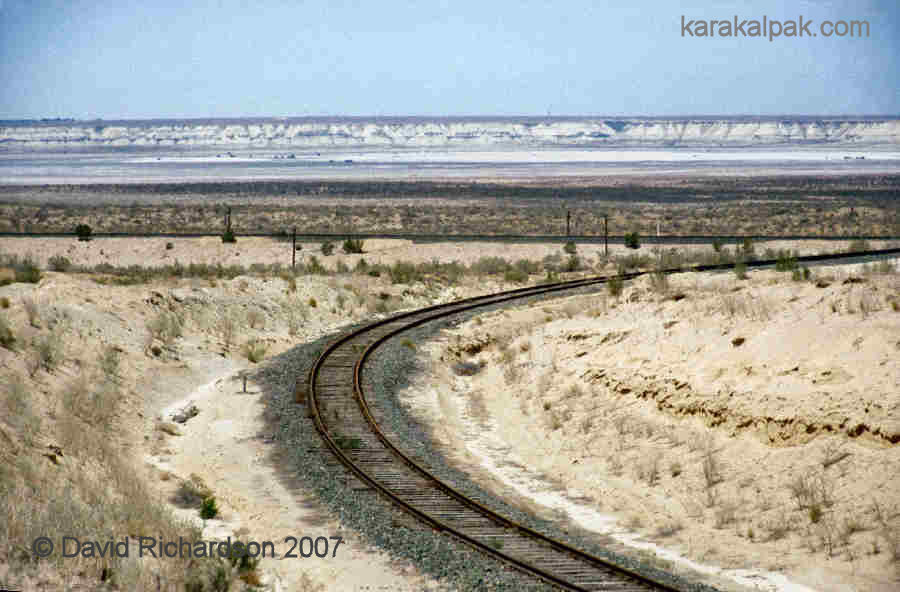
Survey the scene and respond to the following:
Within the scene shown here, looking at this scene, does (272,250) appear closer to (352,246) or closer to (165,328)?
(352,246)

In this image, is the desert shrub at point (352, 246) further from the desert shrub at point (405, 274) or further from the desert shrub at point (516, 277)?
the desert shrub at point (516, 277)

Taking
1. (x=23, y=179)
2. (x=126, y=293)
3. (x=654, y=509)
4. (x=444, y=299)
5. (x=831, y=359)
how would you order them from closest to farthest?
(x=654, y=509) < (x=831, y=359) < (x=126, y=293) < (x=444, y=299) < (x=23, y=179)

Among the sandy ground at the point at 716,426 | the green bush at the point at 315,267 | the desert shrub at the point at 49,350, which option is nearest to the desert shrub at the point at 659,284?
the sandy ground at the point at 716,426

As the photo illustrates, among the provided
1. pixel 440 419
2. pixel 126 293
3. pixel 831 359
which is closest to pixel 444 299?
pixel 126 293

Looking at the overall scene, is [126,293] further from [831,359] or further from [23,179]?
[23,179]

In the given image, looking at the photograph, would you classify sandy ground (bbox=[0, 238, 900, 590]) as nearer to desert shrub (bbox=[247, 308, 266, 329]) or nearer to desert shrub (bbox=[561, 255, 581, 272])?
desert shrub (bbox=[247, 308, 266, 329])

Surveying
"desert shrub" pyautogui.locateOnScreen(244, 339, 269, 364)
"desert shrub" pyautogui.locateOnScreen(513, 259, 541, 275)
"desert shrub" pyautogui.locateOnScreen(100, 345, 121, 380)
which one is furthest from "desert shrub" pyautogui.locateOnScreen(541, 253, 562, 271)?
"desert shrub" pyautogui.locateOnScreen(100, 345, 121, 380)
